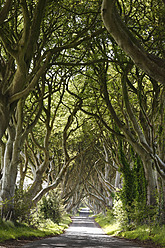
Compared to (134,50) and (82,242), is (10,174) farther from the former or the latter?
(134,50)

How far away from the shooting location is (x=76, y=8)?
1137 centimetres

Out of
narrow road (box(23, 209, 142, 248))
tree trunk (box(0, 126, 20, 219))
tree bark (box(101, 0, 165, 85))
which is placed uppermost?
tree bark (box(101, 0, 165, 85))

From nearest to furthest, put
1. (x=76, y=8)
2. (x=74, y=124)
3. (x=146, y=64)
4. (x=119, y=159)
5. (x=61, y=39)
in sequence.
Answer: (x=146, y=64) → (x=76, y=8) → (x=61, y=39) → (x=119, y=159) → (x=74, y=124)

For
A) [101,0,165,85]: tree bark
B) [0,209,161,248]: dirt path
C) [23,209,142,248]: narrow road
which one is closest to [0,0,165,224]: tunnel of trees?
[101,0,165,85]: tree bark

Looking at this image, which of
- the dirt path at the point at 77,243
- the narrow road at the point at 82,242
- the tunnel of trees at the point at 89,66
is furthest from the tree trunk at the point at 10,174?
the narrow road at the point at 82,242

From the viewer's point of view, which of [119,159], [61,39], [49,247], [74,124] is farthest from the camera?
[74,124]

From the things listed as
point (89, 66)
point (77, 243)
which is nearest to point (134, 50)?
point (77, 243)

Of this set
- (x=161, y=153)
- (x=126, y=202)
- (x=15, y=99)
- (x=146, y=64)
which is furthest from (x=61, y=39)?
(x=126, y=202)

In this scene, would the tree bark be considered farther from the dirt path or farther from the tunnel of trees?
the dirt path

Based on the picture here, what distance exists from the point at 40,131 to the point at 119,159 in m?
8.48

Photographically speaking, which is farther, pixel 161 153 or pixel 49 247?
pixel 161 153

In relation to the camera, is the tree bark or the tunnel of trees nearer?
the tree bark

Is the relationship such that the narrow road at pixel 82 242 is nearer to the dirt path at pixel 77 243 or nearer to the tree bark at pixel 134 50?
the dirt path at pixel 77 243

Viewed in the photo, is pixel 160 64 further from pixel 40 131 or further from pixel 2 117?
pixel 40 131
